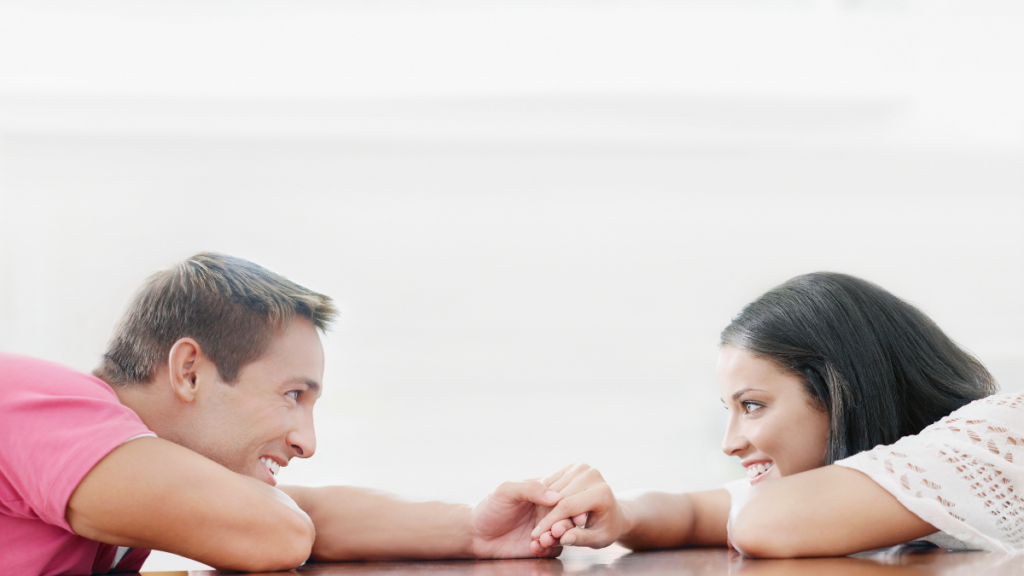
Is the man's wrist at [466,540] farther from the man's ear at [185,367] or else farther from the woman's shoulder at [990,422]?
the woman's shoulder at [990,422]

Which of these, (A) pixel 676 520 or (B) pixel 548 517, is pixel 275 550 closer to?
(B) pixel 548 517

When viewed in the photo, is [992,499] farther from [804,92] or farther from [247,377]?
[804,92]

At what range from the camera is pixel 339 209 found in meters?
2.55

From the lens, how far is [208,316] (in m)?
1.04

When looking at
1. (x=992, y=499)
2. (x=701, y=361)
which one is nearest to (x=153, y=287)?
(x=992, y=499)

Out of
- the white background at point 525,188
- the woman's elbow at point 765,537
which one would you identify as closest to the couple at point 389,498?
the woman's elbow at point 765,537

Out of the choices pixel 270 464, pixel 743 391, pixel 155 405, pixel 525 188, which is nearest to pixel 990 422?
pixel 743 391

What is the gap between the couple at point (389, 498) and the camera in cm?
80

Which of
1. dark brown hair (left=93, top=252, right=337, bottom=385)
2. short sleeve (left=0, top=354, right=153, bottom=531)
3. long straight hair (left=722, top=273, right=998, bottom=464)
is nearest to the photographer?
short sleeve (left=0, top=354, right=153, bottom=531)

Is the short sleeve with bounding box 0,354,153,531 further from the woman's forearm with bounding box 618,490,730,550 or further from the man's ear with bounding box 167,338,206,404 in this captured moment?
the woman's forearm with bounding box 618,490,730,550

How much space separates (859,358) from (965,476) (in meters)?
0.27

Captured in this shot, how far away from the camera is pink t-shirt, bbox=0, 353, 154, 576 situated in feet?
2.54

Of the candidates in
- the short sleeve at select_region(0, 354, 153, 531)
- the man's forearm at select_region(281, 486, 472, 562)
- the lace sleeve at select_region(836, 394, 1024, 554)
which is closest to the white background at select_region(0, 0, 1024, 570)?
the man's forearm at select_region(281, 486, 472, 562)

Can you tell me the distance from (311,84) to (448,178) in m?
0.50
